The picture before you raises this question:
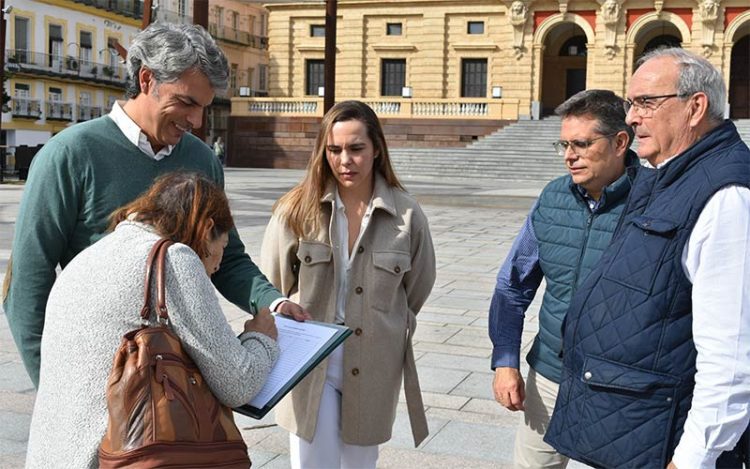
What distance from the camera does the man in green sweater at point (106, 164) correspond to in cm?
277

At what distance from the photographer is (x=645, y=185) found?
2541 millimetres

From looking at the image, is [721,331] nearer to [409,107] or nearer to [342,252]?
[342,252]

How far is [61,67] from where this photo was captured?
46594 mm

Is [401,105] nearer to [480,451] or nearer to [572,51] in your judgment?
[572,51]

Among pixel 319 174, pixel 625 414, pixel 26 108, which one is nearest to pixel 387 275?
pixel 319 174

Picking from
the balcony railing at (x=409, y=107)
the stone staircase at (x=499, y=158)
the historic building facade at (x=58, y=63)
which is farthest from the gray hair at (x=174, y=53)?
the historic building facade at (x=58, y=63)

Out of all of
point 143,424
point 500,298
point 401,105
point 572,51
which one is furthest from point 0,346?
point 572,51

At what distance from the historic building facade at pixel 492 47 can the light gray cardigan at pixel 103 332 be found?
35.2 metres

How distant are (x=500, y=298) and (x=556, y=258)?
342 mm

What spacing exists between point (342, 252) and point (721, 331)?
1.63 m

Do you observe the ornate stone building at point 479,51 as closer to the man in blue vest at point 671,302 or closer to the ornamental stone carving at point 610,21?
the ornamental stone carving at point 610,21

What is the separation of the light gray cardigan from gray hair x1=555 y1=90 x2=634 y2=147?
1.57 m

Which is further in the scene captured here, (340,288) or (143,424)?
(340,288)

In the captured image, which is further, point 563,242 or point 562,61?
point 562,61
